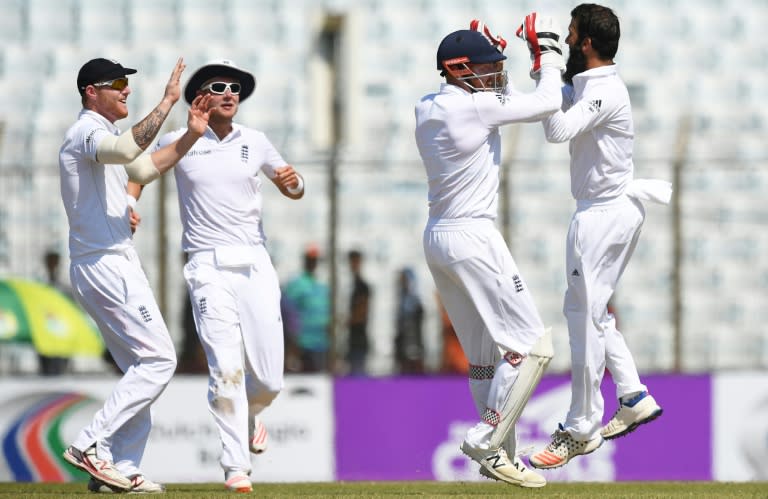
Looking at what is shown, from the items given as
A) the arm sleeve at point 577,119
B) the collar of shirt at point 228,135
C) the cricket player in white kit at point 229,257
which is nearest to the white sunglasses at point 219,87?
the cricket player in white kit at point 229,257

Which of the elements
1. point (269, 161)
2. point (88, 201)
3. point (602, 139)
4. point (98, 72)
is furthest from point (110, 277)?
point (602, 139)

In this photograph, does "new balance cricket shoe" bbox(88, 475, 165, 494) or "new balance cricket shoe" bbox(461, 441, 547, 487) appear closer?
"new balance cricket shoe" bbox(461, 441, 547, 487)

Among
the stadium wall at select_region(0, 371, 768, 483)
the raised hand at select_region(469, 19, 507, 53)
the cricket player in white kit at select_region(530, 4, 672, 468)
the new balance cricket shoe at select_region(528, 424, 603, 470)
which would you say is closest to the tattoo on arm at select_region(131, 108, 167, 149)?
the raised hand at select_region(469, 19, 507, 53)

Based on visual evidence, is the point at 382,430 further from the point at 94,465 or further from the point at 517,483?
the point at 94,465

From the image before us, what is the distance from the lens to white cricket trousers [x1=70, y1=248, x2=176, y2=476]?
8.02 m

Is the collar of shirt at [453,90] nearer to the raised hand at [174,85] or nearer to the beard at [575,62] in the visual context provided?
the beard at [575,62]

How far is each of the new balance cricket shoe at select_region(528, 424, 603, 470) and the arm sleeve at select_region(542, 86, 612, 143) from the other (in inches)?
62.0

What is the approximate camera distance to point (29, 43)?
15.7 metres

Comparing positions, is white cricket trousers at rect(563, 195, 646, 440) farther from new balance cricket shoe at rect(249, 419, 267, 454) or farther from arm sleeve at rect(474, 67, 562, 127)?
new balance cricket shoe at rect(249, 419, 267, 454)

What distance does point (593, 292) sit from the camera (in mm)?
7988

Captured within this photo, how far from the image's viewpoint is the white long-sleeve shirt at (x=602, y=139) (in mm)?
7891

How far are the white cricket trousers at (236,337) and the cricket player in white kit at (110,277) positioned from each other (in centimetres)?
30

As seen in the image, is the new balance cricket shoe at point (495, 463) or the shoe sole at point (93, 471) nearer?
the new balance cricket shoe at point (495, 463)

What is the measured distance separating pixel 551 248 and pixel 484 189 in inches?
214
